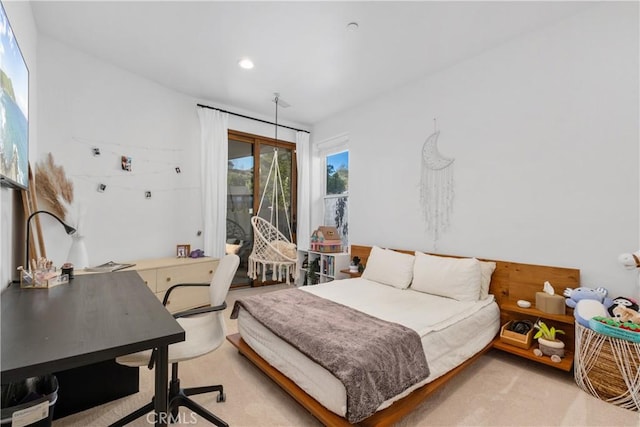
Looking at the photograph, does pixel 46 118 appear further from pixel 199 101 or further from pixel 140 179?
pixel 199 101

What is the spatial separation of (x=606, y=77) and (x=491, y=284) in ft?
6.14

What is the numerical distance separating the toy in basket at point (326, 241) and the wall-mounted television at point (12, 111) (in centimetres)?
309

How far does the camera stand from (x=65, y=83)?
9.54 ft

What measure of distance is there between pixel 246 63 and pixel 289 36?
0.70 meters

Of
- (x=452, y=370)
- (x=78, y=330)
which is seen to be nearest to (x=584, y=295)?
(x=452, y=370)

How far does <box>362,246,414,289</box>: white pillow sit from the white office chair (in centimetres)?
181

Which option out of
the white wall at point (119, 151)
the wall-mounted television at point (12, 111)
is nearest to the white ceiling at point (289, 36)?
the white wall at point (119, 151)

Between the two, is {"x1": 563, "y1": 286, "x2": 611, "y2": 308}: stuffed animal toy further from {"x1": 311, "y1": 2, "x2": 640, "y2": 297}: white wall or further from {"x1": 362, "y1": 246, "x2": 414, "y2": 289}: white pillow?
{"x1": 362, "y1": 246, "x2": 414, "y2": 289}: white pillow

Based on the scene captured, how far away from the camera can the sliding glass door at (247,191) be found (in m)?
4.48

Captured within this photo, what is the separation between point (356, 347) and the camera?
5.34 ft

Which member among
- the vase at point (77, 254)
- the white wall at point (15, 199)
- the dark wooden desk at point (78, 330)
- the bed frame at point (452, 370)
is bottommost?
the bed frame at point (452, 370)

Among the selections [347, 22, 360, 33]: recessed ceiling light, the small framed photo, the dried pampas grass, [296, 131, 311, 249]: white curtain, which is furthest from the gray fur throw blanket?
[296, 131, 311, 249]: white curtain

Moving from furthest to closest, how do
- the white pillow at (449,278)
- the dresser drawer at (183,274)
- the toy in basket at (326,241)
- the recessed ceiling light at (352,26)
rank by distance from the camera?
the toy in basket at (326,241) < the dresser drawer at (183,274) < the white pillow at (449,278) < the recessed ceiling light at (352,26)

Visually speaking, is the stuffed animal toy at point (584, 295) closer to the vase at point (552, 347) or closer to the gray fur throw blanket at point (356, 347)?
the vase at point (552, 347)
